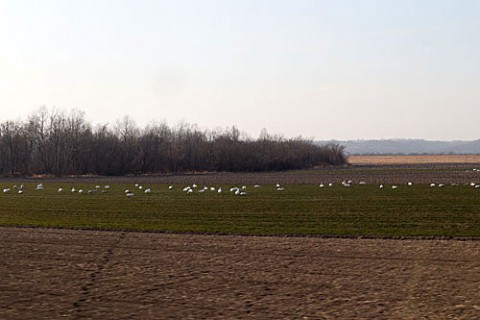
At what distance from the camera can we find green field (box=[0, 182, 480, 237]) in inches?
889

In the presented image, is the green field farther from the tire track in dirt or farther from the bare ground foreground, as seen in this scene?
the tire track in dirt

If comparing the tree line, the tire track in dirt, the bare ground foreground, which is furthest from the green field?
the tree line

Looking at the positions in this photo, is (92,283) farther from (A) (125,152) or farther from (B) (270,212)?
(A) (125,152)

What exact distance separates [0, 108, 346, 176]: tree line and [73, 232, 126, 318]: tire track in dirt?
74.7 meters

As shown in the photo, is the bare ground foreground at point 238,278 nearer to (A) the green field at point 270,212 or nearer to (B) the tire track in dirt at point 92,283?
(B) the tire track in dirt at point 92,283

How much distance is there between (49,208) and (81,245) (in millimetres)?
14894

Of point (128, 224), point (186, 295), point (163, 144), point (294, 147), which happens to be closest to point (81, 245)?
point (128, 224)

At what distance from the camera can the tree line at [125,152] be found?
92188 millimetres

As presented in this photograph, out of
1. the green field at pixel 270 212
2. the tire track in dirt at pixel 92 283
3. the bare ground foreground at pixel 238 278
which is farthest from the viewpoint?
the green field at pixel 270 212

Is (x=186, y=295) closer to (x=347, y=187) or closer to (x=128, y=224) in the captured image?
(x=128, y=224)

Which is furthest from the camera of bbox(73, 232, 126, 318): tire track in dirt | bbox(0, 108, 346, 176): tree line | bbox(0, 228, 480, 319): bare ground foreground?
bbox(0, 108, 346, 176): tree line

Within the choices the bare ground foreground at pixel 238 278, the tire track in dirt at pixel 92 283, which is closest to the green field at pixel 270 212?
the bare ground foreground at pixel 238 278

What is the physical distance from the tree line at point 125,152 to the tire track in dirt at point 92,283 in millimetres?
74652

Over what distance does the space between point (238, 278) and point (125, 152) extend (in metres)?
86.5
